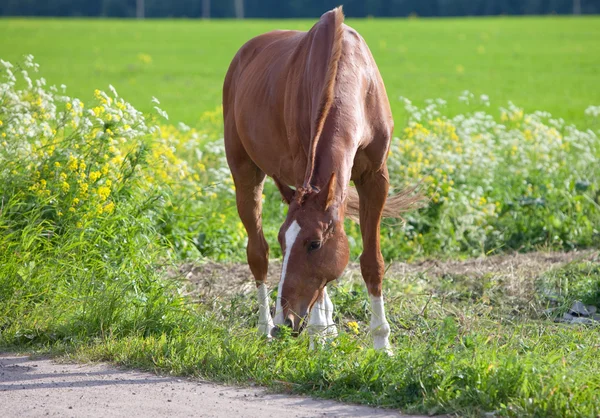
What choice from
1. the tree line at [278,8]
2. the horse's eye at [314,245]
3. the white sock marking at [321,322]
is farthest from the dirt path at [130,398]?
the tree line at [278,8]

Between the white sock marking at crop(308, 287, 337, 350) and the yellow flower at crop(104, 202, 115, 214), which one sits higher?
the yellow flower at crop(104, 202, 115, 214)

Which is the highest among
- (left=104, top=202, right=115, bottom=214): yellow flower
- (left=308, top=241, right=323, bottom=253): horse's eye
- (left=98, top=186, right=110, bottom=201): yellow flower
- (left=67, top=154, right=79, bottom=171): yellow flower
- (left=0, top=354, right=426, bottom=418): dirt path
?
(left=308, top=241, right=323, bottom=253): horse's eye

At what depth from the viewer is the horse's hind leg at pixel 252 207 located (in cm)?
642

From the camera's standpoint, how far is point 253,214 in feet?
21.9

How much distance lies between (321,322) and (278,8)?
61.0 meters

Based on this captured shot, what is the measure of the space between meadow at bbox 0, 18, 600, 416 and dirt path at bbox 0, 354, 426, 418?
15 cm

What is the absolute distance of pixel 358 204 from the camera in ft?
20.2

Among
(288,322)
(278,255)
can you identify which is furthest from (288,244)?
(278,255)

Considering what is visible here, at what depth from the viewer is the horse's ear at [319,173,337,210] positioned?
4.66 m

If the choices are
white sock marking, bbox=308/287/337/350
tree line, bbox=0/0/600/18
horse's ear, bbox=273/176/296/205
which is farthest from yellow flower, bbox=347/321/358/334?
tree line, bbox=0/0/600/18

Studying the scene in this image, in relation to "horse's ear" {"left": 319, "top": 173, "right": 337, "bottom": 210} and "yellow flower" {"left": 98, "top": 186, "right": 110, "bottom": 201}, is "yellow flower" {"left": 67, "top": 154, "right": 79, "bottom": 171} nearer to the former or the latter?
"yellow flower" {"left": 98, "top": 186, "right": 110, "bottom": 201}

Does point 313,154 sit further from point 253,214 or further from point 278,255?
point 278,255

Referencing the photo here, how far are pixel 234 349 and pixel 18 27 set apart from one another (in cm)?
4070

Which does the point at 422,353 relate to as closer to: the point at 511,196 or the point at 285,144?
the point at 285,144
